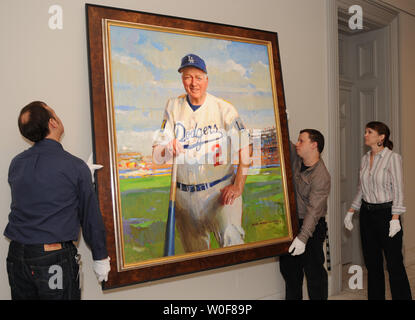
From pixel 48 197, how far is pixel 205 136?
1.11 m

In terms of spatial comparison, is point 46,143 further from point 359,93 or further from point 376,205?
point 359,93

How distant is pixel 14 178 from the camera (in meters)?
1.86

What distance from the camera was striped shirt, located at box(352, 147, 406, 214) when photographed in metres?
2.97

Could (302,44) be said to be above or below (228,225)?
above

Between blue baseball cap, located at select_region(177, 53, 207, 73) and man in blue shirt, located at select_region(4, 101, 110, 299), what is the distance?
938 millimetres

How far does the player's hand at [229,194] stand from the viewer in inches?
105

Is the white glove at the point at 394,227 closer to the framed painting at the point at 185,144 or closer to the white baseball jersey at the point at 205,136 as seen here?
the framed painting at the point at 185,144

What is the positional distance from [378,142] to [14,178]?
103 inches

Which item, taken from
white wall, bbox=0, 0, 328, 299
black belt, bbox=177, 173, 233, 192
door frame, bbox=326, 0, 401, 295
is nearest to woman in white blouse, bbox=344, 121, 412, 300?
door frame, bbox=326, 0, 401, 295

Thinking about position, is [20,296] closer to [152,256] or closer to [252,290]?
[152,256]

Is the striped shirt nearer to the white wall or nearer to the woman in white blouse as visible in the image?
the woman in white blouse

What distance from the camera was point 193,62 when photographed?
101 inches

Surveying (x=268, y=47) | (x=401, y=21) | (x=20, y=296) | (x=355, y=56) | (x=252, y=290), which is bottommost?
(x=252, y=290)

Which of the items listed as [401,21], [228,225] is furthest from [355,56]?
[228,225]
